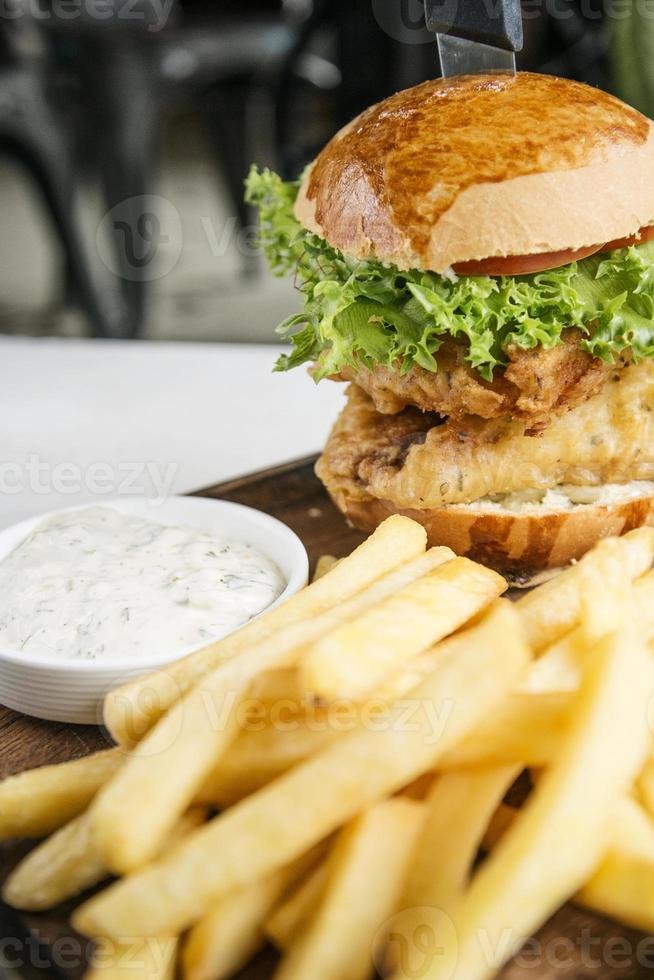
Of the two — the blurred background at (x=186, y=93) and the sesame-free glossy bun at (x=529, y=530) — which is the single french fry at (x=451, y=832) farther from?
the blurred background at (x=186, y=93)

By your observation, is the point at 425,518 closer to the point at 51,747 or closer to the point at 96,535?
the point at 96,535

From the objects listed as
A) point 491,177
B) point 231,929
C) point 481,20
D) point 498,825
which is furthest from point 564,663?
point 481,20

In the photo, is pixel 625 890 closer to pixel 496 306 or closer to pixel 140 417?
pixel 496 306

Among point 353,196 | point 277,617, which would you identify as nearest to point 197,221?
point 353,196

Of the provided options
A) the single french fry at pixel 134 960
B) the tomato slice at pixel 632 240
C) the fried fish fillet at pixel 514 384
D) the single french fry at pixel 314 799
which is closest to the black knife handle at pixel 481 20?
the tomato slice at pixel 632 240

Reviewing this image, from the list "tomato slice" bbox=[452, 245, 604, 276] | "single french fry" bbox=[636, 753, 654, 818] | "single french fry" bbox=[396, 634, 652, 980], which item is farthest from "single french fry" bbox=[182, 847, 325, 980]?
"tomato slice" bbox=[452, 245, 604, 276]
